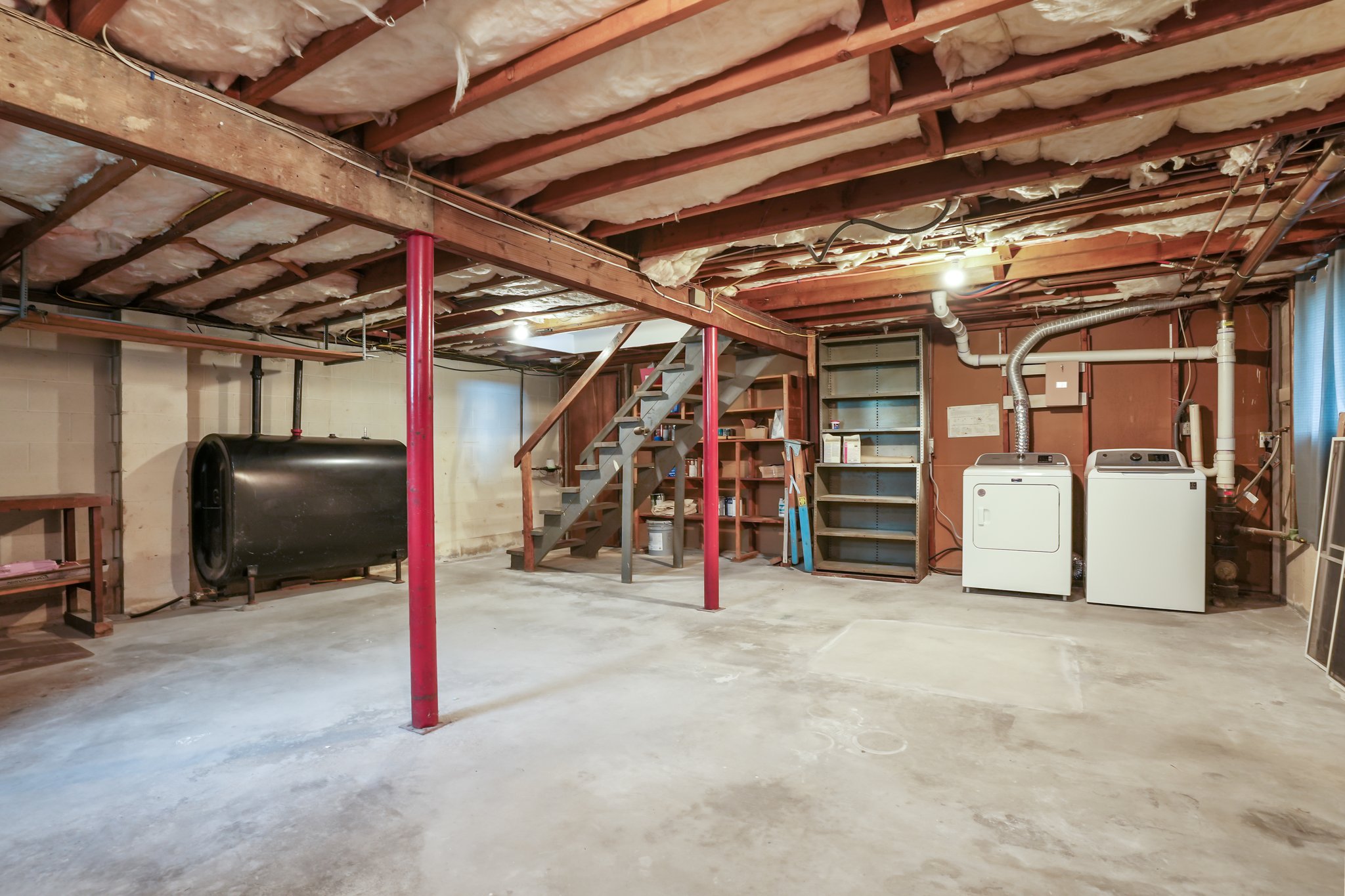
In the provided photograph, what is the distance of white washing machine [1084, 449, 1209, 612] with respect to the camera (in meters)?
4.43

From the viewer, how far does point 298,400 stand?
5684mm

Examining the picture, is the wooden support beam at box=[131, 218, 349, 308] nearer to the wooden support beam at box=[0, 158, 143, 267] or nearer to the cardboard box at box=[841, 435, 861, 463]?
the wooden support beam at box=[0, 158, 143, 267]

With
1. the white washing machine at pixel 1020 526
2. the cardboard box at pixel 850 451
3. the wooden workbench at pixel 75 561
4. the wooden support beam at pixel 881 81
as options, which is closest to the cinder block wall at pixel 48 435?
the wooden workbench at pixel 75 561

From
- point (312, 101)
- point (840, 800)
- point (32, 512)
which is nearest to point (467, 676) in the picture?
point (840, 800)

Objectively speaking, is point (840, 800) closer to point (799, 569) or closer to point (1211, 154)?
point (1211, 154)

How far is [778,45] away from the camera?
6.39 feet

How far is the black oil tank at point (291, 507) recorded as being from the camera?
4715 mm

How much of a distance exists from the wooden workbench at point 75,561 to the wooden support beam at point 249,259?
1.44m

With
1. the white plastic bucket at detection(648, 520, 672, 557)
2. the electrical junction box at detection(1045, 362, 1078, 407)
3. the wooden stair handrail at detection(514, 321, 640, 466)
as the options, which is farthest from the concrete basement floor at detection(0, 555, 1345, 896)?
the white plastic bucket at detection(648, 520, 672, 557)

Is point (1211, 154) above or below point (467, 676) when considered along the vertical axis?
above

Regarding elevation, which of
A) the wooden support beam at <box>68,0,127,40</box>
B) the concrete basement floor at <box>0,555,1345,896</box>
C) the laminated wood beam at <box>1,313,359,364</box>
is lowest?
the concrete basement floor at <box>0,555,1345,896</box>

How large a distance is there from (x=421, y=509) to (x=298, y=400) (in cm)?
389

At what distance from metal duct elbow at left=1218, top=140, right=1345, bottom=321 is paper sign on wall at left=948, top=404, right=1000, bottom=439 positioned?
2.05 metres

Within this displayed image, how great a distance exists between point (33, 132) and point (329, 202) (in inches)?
43.9
